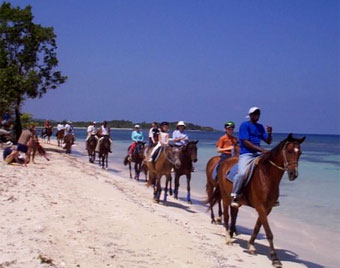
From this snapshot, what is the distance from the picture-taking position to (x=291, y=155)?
6.21 meters

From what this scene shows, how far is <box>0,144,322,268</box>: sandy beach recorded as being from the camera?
5.55 meters

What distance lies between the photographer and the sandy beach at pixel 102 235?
5547mm

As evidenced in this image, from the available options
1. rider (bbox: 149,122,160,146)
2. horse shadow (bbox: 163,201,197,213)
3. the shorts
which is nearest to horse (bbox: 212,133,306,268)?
horse shadow (bbox: 163,201,197,213)

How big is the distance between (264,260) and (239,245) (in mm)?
933

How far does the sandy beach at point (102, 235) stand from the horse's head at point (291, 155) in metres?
1.51

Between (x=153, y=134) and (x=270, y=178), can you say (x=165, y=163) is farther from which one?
(x=270, y=178)

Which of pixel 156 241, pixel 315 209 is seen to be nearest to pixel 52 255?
pixel 156 241

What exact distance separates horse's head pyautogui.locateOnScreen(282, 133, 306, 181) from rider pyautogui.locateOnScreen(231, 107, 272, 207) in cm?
69

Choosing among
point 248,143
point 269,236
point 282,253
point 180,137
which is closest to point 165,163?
point 180,137

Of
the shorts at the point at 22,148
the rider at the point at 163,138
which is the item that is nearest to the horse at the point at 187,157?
the rider at the point at 163,138

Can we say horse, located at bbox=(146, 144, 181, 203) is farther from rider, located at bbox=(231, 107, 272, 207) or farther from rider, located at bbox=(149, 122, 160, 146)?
rider, located at bbox=(231, 107, 272, 207)

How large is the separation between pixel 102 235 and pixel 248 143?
9.17 feet

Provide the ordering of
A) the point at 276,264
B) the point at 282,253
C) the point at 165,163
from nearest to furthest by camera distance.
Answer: the point at 276,264
the point at 282,253
the point at 165,163

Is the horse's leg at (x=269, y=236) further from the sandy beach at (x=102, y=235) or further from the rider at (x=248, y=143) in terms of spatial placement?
the rider at (x=248, y=143)
